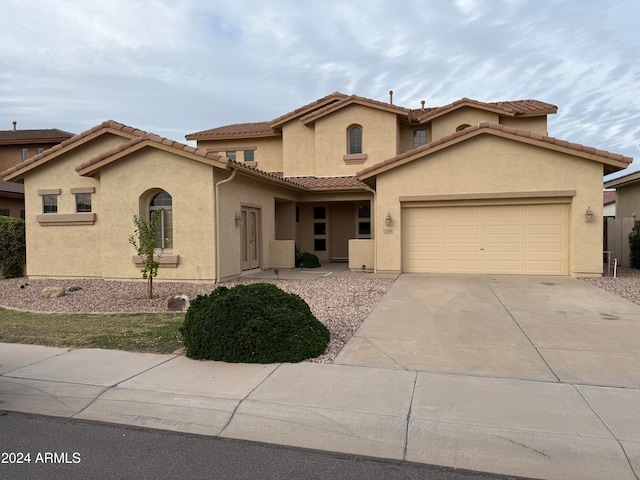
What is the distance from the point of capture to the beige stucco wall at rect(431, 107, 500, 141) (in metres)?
20.1

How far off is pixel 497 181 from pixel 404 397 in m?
10.9

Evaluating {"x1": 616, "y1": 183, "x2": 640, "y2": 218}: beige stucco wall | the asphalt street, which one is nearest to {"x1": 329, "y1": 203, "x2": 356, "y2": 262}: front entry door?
{"x1": 616, "y1": 183, "x2": 640, "y2": 218}: beige stucco wall

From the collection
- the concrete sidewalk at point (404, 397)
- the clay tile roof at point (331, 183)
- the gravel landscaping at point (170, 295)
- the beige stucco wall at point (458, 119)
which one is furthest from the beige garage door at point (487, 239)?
the concrete sidewalk at point (404, 397)

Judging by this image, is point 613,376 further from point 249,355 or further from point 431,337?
point 249,355

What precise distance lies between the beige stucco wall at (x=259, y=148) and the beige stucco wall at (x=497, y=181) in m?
8.84

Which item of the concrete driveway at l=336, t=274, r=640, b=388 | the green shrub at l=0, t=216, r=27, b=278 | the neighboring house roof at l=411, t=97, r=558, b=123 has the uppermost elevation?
the neighboring house roof at l=411, t=97, r=558, b=123

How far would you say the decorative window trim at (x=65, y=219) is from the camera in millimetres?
14992

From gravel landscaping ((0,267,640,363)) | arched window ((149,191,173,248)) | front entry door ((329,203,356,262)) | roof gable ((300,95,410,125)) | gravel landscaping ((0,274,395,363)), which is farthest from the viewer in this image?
front entry door ((329,203,356,262))

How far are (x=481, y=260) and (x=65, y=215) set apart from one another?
13.2 m

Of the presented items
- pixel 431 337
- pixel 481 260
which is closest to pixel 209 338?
pixel 431 337

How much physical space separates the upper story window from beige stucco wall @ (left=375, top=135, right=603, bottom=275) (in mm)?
6969

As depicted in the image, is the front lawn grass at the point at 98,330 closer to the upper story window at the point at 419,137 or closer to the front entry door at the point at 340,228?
the front entry door at the point at 340,228

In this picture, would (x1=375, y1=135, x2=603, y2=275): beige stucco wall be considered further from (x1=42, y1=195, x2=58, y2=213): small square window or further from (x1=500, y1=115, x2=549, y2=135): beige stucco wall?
(x1=42, y1=195, x2=58, y2=213): small square window

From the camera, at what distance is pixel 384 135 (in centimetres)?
1991
